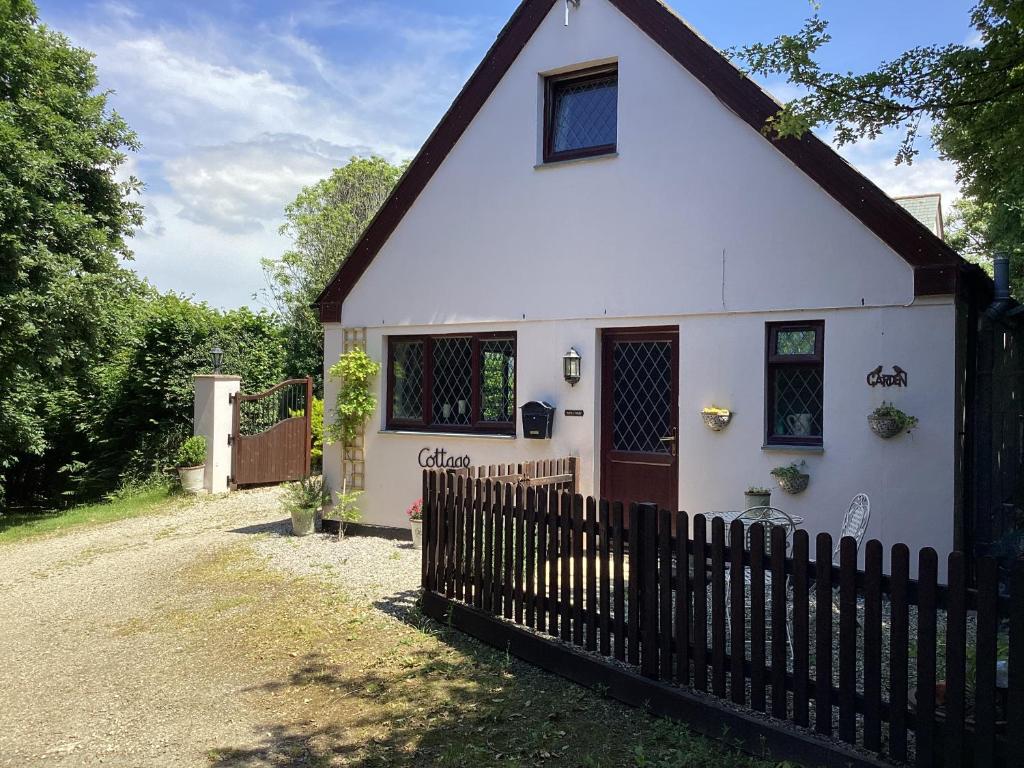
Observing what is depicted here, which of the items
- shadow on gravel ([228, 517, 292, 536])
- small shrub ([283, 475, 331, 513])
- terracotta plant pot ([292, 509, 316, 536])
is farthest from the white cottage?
shadow on gravel ([228, 517, 292, 536])

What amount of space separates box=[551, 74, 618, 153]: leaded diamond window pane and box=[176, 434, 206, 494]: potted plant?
364 inches

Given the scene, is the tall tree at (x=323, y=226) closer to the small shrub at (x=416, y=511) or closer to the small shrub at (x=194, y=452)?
the small shrub at (x=194, y=452)

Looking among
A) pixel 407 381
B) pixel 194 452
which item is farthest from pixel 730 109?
pixel 194 452

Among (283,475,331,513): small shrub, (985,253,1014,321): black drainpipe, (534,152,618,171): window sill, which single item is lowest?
(283,475,331,513): small shrub

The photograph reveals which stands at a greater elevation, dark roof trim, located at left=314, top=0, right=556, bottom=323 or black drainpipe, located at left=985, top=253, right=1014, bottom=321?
dark roof trim, located at left=314, top=0, right=556, bottom=323

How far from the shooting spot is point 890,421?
6770 millimetres

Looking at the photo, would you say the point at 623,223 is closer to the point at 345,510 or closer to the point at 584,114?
the point at 584,114

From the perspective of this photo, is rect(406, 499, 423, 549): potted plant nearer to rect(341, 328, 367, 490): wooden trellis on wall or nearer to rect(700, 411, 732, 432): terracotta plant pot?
rect(341, 328, 367, 490): wooden trellis on wall

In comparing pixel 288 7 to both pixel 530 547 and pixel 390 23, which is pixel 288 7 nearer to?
pixel 390 23

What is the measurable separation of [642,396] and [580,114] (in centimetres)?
363

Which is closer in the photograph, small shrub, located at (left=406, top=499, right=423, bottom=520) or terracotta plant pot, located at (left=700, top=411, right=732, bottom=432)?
terracotta plant pot, located at (left=700, top=411, right=732, bottom=432)

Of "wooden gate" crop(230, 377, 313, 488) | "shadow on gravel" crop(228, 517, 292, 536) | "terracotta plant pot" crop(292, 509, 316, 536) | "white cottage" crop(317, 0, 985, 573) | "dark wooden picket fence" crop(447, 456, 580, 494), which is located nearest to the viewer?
"white cottage" crop(317, 0, 985, 573)

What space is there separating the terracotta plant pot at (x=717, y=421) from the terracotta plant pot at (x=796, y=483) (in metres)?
0.80

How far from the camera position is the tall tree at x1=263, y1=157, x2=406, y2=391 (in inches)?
973
